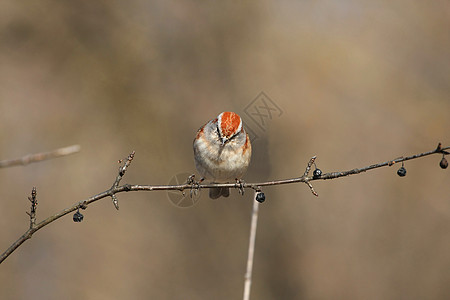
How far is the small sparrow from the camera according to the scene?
4903mm

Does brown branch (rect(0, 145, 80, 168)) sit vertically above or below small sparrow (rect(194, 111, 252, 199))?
below

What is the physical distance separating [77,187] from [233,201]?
2.86 meters

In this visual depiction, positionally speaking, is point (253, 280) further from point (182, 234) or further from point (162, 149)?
point (162, 149)

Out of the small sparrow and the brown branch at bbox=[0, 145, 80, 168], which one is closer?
the brown branch at bbox=[0, 145, 80, 168]

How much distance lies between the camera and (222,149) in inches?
200

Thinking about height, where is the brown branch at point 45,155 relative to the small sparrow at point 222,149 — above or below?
below

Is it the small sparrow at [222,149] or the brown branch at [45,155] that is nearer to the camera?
the brown branch at [45,155]

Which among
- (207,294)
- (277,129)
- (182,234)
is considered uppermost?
(277,129)

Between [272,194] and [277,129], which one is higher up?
[277,129]

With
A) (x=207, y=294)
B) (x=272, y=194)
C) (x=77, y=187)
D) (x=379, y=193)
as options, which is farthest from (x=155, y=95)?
(x=379, y=193)

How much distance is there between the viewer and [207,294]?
8.77m

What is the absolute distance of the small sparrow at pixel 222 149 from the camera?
16.1ft

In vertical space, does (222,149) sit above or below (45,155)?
above

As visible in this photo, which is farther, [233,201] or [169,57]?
[169,57]
